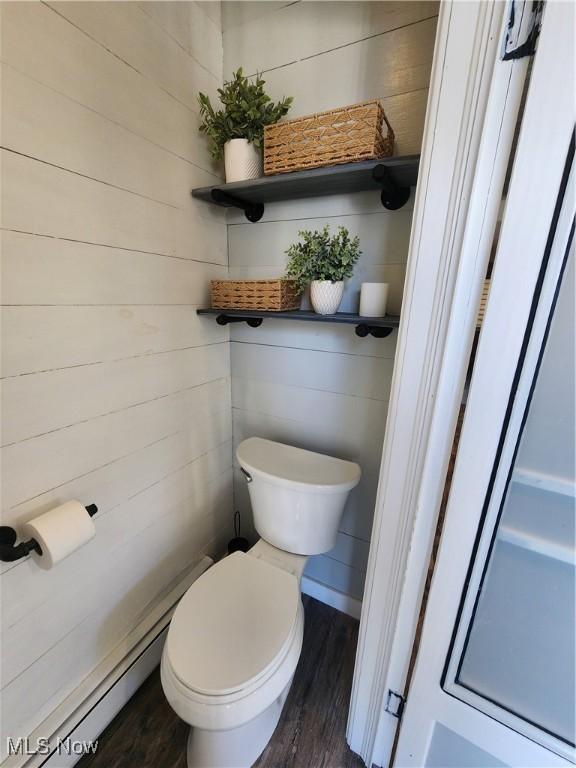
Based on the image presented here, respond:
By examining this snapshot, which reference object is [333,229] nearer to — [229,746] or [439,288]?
[439,288]

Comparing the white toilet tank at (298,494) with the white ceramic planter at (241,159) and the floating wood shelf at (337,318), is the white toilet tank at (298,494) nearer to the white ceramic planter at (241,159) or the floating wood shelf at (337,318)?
the floating wood shelf at (337,318)

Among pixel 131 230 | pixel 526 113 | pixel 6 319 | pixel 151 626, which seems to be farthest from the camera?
pixel 151 626

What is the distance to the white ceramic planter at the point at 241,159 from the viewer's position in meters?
1.04

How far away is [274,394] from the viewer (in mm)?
1374

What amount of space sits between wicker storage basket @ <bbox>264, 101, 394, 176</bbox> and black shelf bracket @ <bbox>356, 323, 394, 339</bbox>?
0.45m

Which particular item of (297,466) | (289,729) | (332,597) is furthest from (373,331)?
(289,729)

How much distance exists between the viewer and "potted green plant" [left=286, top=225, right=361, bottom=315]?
1.00 metres

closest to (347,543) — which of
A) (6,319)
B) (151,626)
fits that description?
(151,626)

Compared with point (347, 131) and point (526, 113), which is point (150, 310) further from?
point (526, 113)

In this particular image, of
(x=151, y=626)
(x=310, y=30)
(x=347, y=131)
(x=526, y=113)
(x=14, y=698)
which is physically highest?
(x=310, y=30)

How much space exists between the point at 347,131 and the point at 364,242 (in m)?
0.31

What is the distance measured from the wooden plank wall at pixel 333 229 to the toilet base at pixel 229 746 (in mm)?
576

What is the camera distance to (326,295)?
103 centimetres

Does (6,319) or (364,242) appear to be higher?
(364,242)
